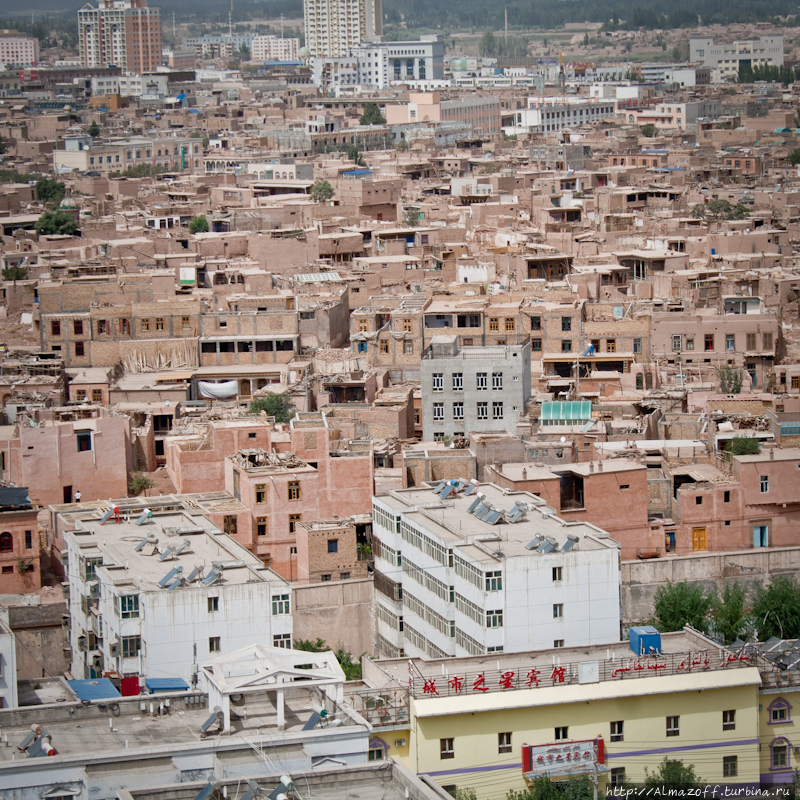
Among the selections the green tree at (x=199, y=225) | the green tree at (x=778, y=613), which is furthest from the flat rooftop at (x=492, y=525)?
the green tree at (x=199, y=225)

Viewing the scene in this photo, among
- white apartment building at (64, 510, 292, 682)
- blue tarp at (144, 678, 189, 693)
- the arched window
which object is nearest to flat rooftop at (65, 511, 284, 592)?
white apartment building at (64, 510, 292, 682)

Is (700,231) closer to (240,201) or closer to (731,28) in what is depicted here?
(240,201)

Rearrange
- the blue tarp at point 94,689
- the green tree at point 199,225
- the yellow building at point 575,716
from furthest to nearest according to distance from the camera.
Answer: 1. the green tree at point 199,225
2. the blue tarp at point 94,689
3. the yellow building at point 575,716

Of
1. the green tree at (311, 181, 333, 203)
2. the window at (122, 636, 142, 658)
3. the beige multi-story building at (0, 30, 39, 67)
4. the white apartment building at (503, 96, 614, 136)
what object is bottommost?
the window at (122, 636, 142, 658)

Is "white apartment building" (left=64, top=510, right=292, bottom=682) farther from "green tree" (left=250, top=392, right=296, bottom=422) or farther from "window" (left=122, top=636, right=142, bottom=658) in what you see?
"green tree" (left=250, top=392, right=296, bottom=422)

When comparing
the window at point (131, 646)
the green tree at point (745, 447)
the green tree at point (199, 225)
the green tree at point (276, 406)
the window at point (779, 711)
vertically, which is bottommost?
the window at point (779, 711)

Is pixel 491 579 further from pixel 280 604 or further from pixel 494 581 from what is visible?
pixel 280 604

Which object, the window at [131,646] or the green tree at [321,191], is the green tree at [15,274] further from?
the window at [131,646]
